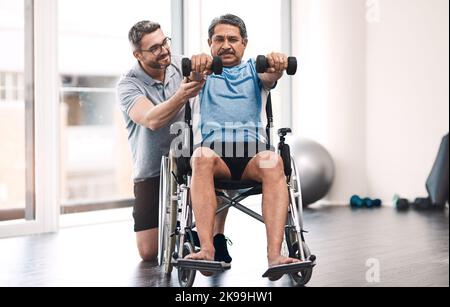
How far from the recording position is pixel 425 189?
544 centimetres

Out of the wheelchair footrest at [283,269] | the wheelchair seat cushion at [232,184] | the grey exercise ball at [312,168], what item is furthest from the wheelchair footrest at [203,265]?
the grey exercise ball at [312,168]

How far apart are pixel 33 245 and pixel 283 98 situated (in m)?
2.84

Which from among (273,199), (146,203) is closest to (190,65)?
(273,199)

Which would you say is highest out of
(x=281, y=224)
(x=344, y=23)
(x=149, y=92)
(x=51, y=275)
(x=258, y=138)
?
(x=344, y=23)

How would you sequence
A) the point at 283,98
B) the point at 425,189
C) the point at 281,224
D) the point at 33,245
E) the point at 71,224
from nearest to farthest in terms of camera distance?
the point at 281,224
the point at 33,245
the point at 71,224
the point at 425,189
the point at 283,98

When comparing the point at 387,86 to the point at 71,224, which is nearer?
the point at 71,224

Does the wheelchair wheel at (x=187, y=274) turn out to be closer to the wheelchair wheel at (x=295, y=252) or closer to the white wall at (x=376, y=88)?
the wheelchair wheel at (x=295, y=252)

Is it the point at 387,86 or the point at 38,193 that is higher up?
the point at 387,86

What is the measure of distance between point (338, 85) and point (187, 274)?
329cm

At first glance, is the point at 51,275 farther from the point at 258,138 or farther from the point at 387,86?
the point at 387,86

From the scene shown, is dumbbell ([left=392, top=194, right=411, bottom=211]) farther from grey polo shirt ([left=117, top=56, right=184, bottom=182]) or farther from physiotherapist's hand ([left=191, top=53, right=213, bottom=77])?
physiotherapist's hand ([left=191, top=53, right=213, bottom=77])

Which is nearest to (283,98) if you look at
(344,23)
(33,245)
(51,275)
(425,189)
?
(344,23)

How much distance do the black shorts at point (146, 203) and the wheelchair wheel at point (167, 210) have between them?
0.34 metres

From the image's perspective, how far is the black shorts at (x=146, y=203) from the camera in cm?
316
